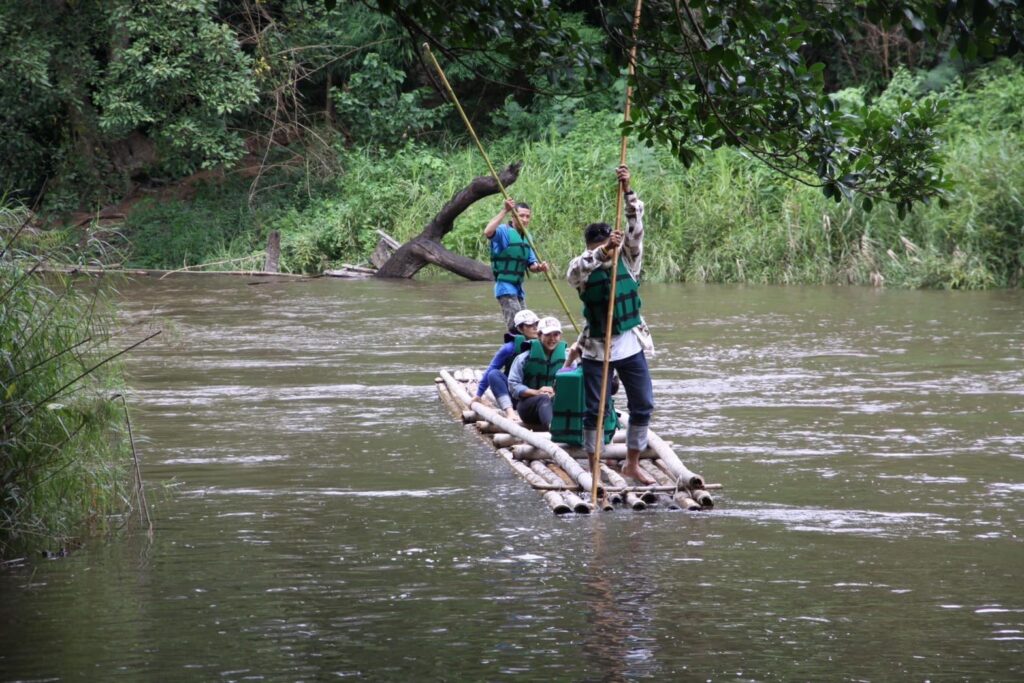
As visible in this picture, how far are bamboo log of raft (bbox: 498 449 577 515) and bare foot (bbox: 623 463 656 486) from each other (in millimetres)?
495

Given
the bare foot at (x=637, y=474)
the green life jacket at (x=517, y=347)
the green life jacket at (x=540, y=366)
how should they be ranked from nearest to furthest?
1. the bare foot at (x=637, y=474)
2. the green life jacket at (x=540, y=366)
3. the green life jacket at (x=517, y=347)

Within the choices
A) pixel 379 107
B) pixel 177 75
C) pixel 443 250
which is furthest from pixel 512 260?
pixel 379 107

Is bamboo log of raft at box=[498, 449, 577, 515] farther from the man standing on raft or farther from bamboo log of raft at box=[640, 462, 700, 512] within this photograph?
bamboo log of raft at box=[640, 462, 700, 512]

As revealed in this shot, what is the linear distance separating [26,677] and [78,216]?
25.9 m

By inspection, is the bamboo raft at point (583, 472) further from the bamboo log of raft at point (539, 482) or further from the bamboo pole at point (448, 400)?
the bamboo pole at point (448, 400)

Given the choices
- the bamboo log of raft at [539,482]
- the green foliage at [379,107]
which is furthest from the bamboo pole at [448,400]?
the green foliage at [379,107]

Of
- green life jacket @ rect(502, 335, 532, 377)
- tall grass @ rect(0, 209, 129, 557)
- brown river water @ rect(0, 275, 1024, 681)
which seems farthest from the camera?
green life jacket @ rect(502, 335, 532, 377)

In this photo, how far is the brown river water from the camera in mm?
5695

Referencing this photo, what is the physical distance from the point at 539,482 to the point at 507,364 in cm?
271

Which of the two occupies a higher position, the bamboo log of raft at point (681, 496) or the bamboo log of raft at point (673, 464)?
the bamboo log of raft at point (673, 464)

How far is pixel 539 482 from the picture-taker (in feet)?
28.2

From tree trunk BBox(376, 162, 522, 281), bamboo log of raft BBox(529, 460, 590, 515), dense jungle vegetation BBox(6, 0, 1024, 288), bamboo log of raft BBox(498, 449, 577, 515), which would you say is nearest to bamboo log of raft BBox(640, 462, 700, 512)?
bamboo log of raft BBox(529, 460, 590, 515)

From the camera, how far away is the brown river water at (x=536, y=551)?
18.7 ft

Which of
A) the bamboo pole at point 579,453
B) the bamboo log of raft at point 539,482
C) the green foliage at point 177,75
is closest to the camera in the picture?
the bamboo log of raft at point 539,482
